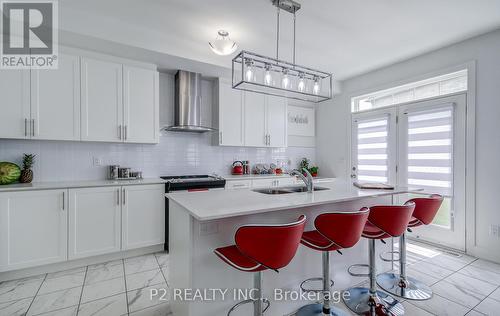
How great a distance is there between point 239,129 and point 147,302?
2.78 meters

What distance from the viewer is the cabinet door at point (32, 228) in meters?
2.39

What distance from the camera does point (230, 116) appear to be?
4.02 meters

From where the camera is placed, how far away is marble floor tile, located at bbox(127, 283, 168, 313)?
2.05 m

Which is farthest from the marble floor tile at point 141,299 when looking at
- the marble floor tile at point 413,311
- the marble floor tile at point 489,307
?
the marble floor tile at point 489,307

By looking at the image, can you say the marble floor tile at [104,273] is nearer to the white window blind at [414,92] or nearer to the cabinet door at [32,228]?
the cabinet door at [32,228]

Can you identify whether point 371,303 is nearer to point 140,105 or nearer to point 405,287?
point 405,287

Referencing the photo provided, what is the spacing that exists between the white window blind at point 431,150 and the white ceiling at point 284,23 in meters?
0.99

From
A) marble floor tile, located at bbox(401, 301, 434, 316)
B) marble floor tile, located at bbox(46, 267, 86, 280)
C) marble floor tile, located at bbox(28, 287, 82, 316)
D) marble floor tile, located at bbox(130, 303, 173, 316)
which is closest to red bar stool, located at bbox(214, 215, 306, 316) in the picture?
marble floor tile, located at bbox(130, 303, 173, 316)

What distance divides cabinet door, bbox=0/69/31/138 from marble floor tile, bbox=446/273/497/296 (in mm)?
4902

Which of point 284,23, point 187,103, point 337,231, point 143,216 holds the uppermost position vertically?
point 284,23

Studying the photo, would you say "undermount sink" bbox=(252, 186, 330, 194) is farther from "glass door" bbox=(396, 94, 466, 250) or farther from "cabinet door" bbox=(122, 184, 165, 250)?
"glass door" bbox=(396, 94, 466, 250)

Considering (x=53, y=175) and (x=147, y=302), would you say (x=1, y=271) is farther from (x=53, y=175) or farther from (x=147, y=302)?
(x=147, y=302)

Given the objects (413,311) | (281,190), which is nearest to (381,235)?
(413,311)

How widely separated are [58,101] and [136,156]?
114 centimetres
